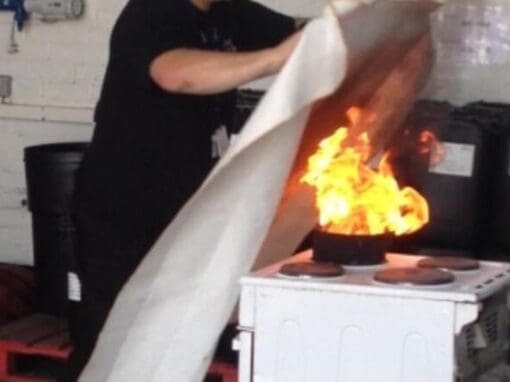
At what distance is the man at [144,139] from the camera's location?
9.43 feet

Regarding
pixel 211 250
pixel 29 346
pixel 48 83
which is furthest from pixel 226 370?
pixel 48 83

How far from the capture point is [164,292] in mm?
2604

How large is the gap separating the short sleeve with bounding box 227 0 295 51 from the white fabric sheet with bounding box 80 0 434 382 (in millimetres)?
540

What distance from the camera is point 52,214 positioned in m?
4.03

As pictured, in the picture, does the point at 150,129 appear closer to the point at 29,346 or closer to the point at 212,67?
the point at 212,67

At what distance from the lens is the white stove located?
2.30 meters

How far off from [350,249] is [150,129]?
2.03ft

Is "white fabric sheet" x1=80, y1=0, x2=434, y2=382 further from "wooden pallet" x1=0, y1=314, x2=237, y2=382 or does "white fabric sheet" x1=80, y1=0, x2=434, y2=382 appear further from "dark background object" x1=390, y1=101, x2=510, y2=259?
"wooden pallet" x1=0, y1=314, x2=237, y2=382

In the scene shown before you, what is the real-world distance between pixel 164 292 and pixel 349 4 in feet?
2.14

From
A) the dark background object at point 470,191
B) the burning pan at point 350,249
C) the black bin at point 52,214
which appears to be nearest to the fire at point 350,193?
the burning pan at point 350,249

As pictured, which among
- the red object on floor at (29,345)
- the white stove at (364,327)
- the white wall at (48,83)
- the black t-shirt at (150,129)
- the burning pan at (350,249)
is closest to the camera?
the white stove at (364,327)

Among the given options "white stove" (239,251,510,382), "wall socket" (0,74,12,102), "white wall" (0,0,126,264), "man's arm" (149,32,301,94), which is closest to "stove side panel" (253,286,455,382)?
"white stove" (239,251,510,382)

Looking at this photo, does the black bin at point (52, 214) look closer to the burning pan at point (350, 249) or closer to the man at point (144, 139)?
the man at point (144, 139)

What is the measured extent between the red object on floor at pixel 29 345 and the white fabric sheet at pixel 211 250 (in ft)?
4.27
